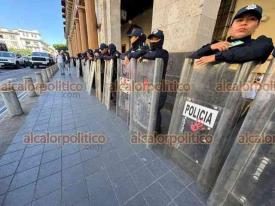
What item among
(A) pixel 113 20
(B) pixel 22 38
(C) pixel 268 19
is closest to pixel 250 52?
(C) pixel 268 19

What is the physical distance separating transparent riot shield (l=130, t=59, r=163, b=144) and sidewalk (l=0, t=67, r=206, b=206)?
401mm

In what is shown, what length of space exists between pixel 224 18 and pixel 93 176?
6755 mm

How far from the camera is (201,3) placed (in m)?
3.37

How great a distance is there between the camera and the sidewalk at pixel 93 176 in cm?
185

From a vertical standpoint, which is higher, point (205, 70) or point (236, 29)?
point (236, 29)

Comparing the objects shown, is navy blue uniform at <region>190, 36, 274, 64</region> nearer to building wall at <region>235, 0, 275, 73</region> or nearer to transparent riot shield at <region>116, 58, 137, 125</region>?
transparent riot shield at <region>116, 58, 137, 125</region>

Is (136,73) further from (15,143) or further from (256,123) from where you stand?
(15,143)

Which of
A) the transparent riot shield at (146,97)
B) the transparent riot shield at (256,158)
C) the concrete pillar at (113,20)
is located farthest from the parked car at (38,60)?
the transparent riot shield at (256,158)

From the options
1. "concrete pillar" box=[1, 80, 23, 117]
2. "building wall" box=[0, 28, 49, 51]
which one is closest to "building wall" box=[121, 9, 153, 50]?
"concrete pillar" box=[1, 80, 23, 117]

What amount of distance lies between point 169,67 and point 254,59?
3.40 meters

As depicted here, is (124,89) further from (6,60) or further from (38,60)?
(38,60)

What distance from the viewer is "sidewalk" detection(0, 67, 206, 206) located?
6.07 feet

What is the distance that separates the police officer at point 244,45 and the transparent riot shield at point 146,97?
79cm

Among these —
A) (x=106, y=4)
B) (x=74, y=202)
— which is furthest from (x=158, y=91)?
(x=106, y=4)
